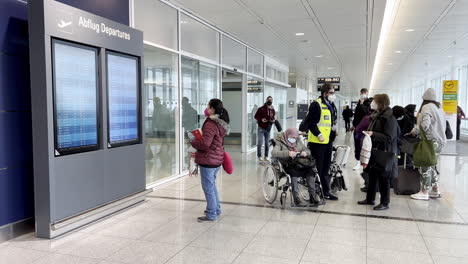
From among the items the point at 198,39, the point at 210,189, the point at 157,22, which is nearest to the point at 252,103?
the point at 198,39

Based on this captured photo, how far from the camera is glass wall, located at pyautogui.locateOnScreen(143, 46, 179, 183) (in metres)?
6.04

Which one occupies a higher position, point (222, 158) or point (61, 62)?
point (61, 62)

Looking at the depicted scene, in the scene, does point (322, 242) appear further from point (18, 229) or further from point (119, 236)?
point (18, 229)

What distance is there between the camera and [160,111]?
6293mm

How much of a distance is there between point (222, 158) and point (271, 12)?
153 inches

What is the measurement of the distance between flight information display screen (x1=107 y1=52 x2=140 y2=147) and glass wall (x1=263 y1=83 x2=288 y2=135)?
26.3 ft

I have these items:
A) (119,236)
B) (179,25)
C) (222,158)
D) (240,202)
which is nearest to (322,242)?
(222,158)

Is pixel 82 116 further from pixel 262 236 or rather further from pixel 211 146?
pixel 262 236

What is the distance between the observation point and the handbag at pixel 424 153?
5105 millimetres

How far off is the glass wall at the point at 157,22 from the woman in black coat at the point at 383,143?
140 inches

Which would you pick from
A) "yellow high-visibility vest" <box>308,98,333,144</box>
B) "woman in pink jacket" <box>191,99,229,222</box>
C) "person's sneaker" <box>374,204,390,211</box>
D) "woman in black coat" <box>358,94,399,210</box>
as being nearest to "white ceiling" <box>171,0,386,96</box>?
"yellow high-visibility vest" <box>308,98,333,144</box>

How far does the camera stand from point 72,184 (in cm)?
383

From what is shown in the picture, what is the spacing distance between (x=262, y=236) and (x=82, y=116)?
2.34 meters

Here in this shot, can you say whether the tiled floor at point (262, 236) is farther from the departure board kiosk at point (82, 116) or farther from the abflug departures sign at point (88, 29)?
the abflug departures sign at point (88, 29)
